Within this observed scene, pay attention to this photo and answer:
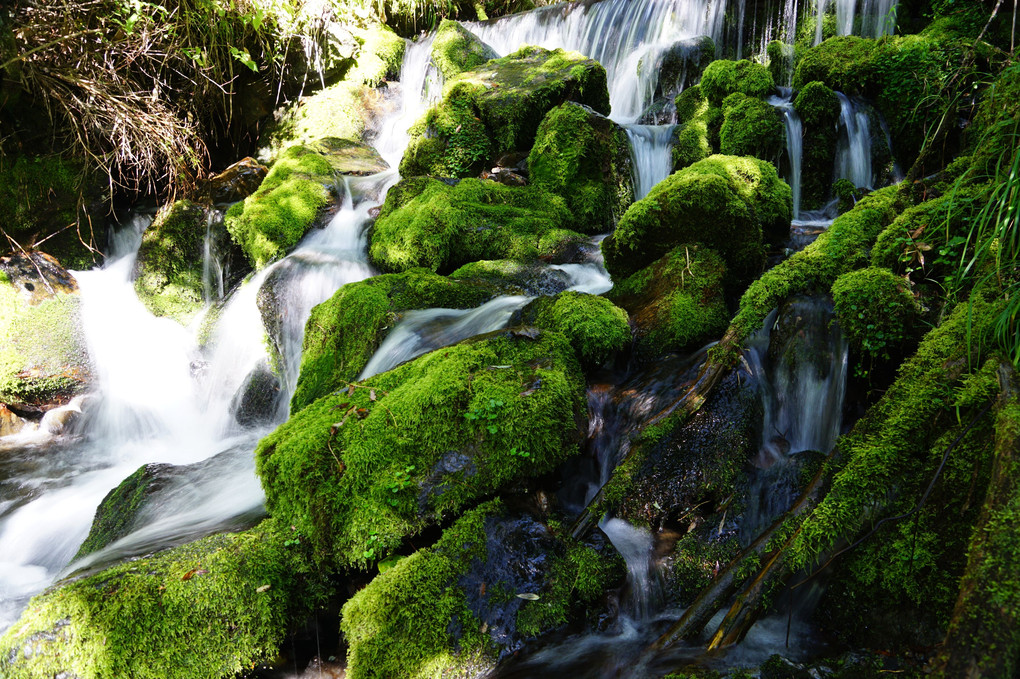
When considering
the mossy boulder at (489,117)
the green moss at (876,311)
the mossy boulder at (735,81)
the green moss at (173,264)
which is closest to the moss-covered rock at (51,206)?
the green moss at (173,264)

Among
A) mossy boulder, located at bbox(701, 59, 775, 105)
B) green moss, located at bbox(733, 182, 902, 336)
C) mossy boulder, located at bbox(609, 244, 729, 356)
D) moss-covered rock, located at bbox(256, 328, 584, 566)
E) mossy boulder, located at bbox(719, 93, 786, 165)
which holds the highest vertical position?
mossy boulder, located at bbox(701, 59, 775, 105)

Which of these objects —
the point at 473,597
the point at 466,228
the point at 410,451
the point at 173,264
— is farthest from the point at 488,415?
the point at 173,264

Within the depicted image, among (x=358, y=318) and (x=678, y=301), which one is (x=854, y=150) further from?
(x=358, y=318)

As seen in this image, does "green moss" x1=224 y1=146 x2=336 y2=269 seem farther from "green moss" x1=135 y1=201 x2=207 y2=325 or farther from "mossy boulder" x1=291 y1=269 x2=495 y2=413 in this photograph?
"mossy boulder" x1=291 y1=269 x2=495 y2=413

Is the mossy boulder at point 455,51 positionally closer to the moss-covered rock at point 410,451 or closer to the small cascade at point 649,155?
the small cascade at point 649,155

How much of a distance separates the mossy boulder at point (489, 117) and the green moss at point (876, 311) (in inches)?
208

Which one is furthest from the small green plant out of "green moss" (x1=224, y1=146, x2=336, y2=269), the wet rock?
"green moss" (x1=224, y1=146, x2=336, y2=269)

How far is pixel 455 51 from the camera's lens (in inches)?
420

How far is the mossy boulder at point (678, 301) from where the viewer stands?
421 centimetres

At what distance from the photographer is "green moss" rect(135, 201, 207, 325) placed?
788 cm

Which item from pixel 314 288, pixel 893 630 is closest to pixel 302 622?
pixel 893 630

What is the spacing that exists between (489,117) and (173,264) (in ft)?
15.6

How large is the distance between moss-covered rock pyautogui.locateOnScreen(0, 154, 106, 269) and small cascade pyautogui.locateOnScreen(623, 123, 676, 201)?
24.0 ft

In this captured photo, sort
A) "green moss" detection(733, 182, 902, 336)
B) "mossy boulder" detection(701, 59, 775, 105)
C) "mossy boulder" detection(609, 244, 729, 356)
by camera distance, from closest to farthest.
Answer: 1. "green moss" detection(733, 182, 902, 336)
2. "mossy boulder" detection(609, 244, 729, 356)
3. "mossy boulder" detection(701, 59, 775, 105)
